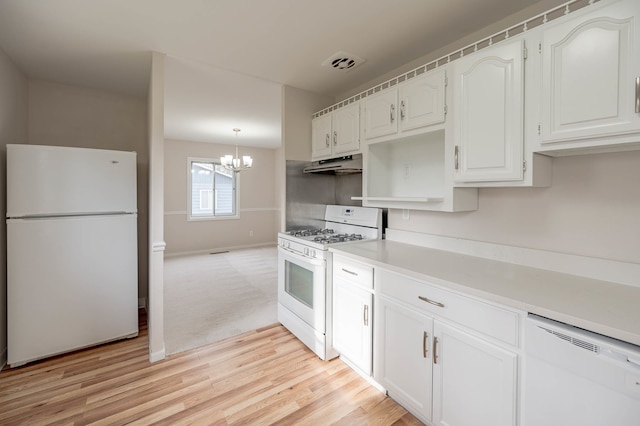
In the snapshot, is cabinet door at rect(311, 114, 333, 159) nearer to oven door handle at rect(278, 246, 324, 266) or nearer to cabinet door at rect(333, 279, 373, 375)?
oven door handle at rect(278, 246, 324, 266)

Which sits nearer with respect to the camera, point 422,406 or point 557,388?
point 557,388

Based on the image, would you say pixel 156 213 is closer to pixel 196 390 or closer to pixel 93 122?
pixel 196 390

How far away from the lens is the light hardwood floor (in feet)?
5.59

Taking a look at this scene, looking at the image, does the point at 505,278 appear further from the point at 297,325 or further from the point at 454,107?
the point at 297,325

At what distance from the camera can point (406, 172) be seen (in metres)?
2.44

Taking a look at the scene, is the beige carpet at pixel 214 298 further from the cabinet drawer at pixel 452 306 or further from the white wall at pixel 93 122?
the cabinet drawer at pixel 452 306

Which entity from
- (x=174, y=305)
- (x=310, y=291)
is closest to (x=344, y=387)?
(x=310, y=291)

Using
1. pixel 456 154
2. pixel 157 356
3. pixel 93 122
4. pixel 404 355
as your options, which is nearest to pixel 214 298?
pixel 157 356

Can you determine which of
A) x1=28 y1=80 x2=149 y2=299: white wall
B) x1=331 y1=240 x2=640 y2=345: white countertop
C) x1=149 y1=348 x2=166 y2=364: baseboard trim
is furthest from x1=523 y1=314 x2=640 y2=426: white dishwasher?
x1=28 y1=80 x2=149 y2=299: white wall

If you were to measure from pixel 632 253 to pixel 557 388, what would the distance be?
795mm

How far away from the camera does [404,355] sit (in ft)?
5.51

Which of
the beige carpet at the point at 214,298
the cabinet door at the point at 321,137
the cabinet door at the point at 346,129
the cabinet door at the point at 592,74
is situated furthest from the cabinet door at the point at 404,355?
the cabinet door at the point at 321,137

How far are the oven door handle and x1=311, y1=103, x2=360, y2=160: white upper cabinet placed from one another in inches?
40.1

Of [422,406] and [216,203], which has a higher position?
[216,203]
